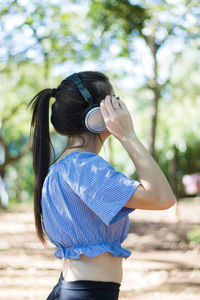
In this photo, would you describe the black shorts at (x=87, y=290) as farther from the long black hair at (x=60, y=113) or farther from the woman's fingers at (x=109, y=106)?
the woman's fingers at (x=109, y=106)

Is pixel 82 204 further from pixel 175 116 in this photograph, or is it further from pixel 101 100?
pixel 175 116

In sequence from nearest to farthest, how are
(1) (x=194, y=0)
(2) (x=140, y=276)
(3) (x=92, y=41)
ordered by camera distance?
(2) (x=140, y=276)
(1) (x=194, y=0)
(3) (x=92, y=41)

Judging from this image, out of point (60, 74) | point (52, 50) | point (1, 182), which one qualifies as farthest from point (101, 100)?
point (1, 182)

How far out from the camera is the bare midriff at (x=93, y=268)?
163 cm

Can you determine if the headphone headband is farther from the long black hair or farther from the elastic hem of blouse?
the elastic hem of blouse

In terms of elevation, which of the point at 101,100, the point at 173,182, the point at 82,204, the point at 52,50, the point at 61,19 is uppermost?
the point at 101,100

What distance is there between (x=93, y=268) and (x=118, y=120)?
0.57 meters

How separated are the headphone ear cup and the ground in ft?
10.8

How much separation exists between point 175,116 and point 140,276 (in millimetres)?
15892

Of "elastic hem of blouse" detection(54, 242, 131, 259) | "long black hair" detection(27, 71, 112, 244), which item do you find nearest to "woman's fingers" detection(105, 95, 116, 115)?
"long black hair" detection(27, 71, 112, 244)

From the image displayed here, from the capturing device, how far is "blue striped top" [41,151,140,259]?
60.1 inches

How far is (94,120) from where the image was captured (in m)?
1.68

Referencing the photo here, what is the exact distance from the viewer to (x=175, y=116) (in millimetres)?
20719

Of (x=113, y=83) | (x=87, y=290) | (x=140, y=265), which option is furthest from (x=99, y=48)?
(x=87, y=290)
